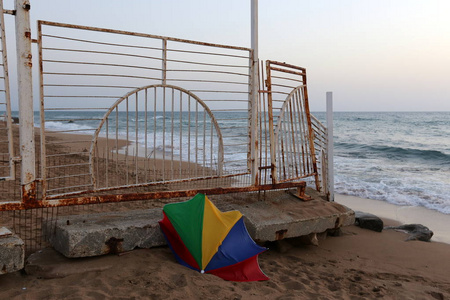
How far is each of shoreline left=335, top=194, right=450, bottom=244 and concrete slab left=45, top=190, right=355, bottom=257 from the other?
3.04m

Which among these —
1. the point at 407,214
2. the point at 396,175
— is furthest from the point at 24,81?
the point at 396,175

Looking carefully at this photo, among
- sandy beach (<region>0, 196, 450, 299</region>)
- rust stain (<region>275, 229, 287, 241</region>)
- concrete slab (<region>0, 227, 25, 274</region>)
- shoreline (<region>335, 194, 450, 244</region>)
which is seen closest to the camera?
concrete slab (<region>0, 227, 25, 274</region>)

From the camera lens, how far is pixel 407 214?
29.1 ft

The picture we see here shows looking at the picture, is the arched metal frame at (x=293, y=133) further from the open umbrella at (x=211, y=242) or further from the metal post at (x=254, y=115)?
the open umbrella at (x=211, y=242)

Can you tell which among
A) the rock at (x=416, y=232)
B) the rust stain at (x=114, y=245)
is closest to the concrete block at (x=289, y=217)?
the rust stain at (x=114, y=245)

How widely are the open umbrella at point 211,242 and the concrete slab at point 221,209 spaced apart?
1.32 feet

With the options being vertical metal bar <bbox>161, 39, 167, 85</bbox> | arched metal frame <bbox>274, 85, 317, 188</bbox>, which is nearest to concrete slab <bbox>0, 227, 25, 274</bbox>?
vertical metal bar <bbox>161, 39, 167, 85</bbox>

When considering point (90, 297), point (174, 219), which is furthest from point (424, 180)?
point (90, 297)

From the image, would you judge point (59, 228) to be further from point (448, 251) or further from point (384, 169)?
point (384, 169)

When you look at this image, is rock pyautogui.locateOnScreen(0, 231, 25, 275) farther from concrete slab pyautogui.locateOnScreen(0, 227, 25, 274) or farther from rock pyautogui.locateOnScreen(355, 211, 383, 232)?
rock pyautogui.locateOnScreen(355, 211, 383, 232)

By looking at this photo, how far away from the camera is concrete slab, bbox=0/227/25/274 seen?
3330mm

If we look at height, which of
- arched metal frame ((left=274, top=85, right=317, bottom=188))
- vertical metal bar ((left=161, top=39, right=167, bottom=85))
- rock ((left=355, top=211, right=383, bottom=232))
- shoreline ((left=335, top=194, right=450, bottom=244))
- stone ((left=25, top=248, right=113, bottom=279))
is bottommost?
shoreline ((left=335, top=194, right=450, bottom=244))

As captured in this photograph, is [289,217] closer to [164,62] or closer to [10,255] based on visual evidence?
[164,62]

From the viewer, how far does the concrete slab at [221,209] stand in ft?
13.1
